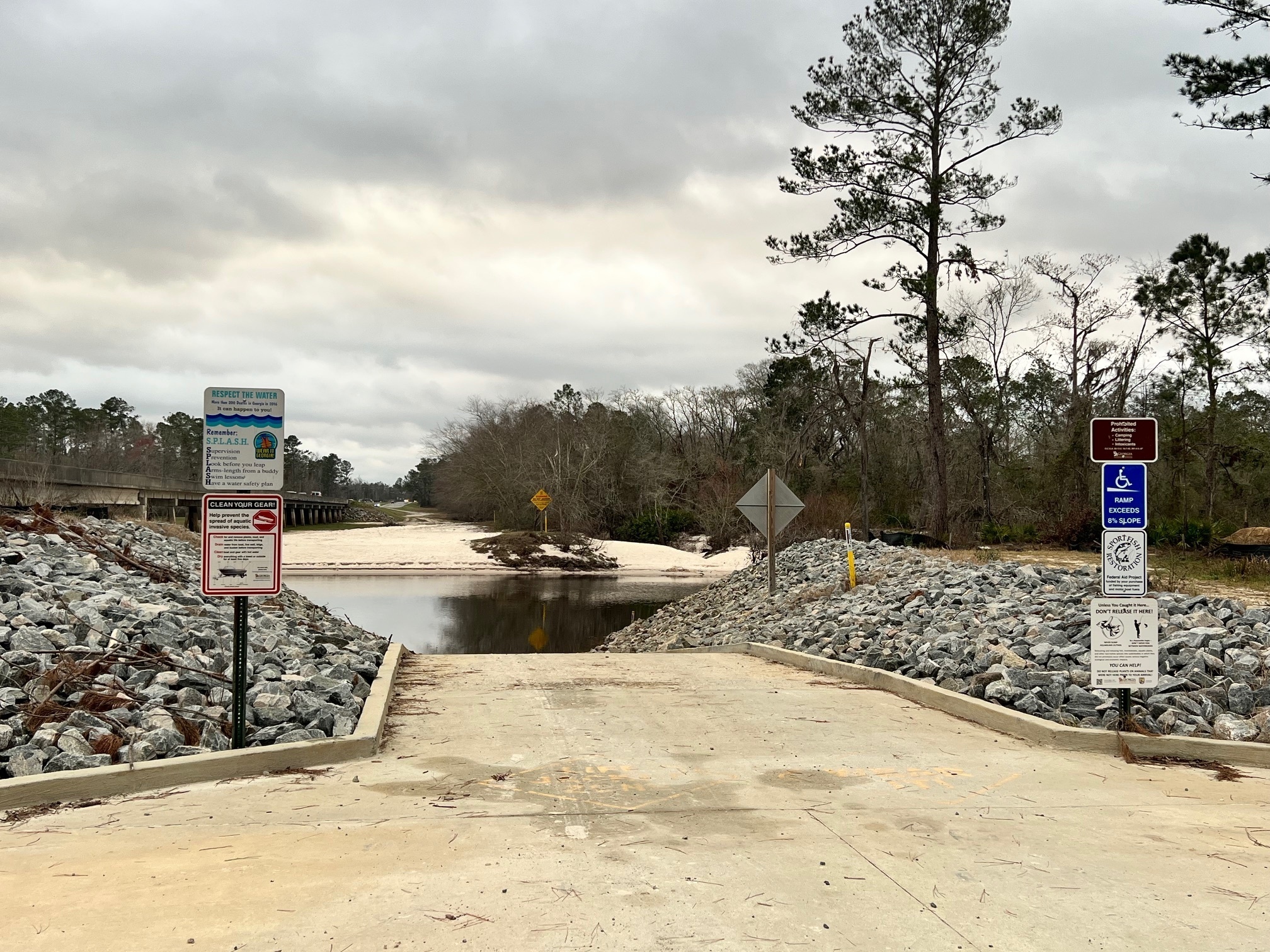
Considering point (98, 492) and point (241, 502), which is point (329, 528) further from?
point (241, 502)

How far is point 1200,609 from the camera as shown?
1057 centimetres

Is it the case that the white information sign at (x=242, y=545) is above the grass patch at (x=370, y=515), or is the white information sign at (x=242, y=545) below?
above

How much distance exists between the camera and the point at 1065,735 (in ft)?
25.0

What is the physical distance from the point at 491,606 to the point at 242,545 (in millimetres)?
24385

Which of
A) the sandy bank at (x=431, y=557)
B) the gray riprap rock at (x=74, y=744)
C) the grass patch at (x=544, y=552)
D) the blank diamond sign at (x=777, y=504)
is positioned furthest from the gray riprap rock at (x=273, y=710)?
the grass patch at (x=544, y=552)

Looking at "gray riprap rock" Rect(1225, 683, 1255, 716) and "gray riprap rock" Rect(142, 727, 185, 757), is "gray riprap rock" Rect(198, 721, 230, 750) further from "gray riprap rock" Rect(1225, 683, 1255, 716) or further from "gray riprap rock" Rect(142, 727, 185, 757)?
"gray riprap rock" Rect(1225, 683, 1255, 716)

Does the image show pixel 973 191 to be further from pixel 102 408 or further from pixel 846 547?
pixel 102 408

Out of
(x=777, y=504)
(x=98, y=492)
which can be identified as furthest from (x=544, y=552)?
(x=777, y=504)

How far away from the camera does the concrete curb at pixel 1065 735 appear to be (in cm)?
721

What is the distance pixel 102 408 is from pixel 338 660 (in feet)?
342

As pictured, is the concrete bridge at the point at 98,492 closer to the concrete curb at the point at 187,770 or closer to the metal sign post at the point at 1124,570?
the concrete curb at the point at 187,770

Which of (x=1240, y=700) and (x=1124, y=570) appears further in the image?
(x=1240, y=700)

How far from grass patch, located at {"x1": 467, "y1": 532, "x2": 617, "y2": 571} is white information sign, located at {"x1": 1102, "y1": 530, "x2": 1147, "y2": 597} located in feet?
137

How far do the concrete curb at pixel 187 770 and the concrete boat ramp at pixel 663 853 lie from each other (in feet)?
0.65
